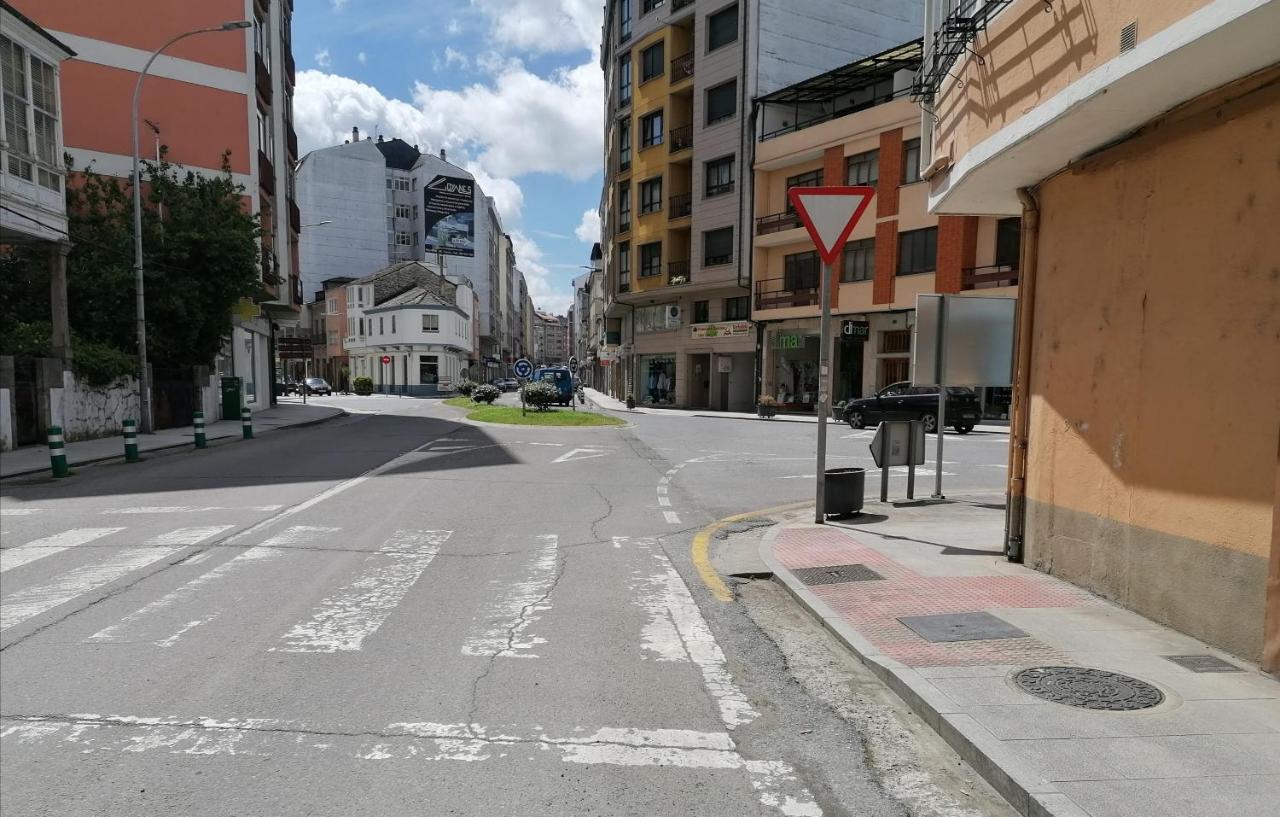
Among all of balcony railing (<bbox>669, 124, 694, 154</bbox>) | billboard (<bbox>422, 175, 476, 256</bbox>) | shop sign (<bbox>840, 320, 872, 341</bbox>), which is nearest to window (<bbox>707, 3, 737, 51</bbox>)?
balcony railing (<bbox>669, 124, 694, 154</bbox>)

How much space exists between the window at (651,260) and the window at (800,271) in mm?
8142

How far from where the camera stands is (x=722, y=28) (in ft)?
116

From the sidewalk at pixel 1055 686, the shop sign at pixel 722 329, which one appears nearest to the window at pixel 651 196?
the shop sign at pixel 722 329

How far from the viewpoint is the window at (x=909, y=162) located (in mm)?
Result: 27984

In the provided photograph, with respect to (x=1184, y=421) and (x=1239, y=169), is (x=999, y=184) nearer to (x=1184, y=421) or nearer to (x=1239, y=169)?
(x=1239, y=169)

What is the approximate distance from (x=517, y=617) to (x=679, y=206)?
35.8 metres

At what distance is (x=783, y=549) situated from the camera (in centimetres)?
688

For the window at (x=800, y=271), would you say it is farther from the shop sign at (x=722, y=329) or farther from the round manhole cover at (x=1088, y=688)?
the round manhole cover at (x=1088, y=688)

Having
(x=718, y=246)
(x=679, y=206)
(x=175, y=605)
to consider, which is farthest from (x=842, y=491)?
(x=679, y=206)

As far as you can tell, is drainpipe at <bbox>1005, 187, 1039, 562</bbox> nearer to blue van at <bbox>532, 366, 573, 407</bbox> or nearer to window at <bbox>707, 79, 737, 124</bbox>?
blue van at <bbox>532, 366, 573, 407</bbox>

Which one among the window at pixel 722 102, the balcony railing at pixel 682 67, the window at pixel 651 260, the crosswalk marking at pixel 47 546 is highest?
the balcony railing at pixel 682 67

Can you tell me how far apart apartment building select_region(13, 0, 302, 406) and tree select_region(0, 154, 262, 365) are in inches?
55.5

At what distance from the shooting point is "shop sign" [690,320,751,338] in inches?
1406

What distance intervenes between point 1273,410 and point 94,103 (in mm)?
30676
